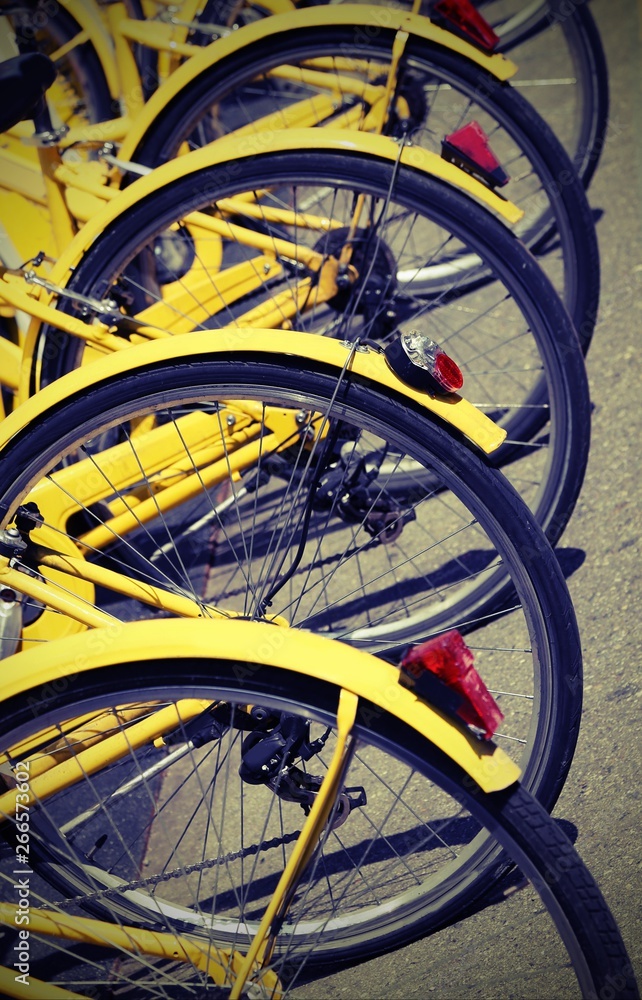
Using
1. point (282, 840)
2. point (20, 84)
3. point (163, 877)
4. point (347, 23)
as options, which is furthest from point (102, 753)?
point (347, 23)

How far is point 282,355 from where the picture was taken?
6.30ft

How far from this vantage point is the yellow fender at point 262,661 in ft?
5.15

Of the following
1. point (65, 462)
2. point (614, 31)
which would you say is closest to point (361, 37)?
point (65, 462)

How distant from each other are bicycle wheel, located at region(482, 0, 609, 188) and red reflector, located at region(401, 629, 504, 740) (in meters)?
3.35

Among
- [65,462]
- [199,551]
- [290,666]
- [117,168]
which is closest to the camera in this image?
[290,666]

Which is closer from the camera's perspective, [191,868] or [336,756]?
[336,756]

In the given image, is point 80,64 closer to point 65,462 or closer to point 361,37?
point 361,37

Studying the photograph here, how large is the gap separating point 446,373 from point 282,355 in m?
0.32

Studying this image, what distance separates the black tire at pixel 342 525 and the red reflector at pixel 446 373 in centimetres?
8

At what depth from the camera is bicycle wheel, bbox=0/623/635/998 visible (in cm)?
159

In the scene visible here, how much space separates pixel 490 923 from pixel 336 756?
86cm

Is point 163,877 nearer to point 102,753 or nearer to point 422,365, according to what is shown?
point 102,753

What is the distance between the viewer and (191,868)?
6.88 feet

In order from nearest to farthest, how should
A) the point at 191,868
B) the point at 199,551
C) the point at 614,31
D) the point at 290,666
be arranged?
the point at 290,666 < the point at 191,868 < the point at 199,551 < the point at 614,31
